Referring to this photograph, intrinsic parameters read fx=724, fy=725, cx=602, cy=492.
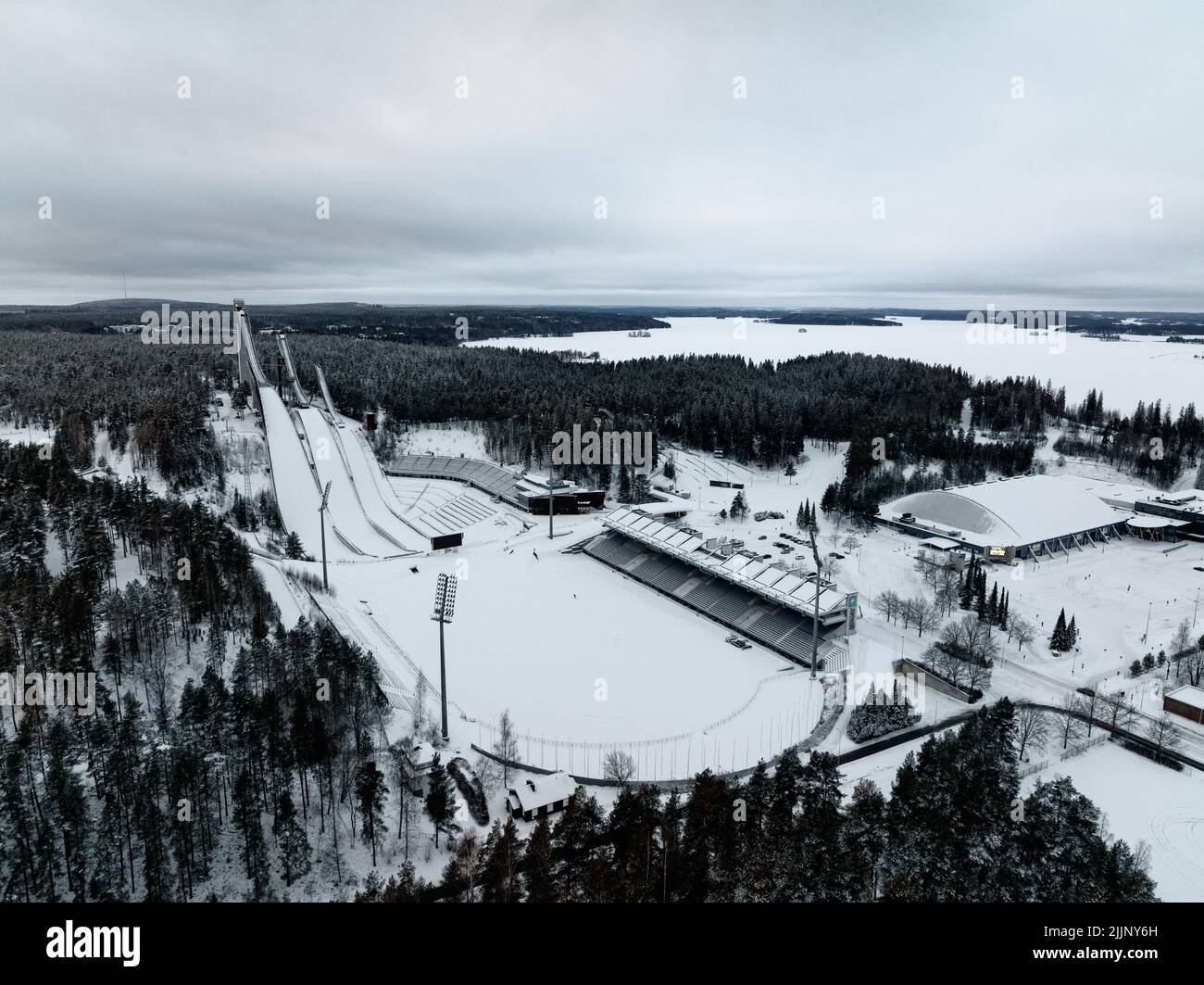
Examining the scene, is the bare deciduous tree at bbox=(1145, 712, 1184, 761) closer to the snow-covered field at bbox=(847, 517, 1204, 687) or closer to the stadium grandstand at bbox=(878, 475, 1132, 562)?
the snow-covered field at bbox=(847, 517, 1204, 687)

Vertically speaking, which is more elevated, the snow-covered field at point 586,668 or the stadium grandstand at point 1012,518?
the stadium grandstand at point 1012,518

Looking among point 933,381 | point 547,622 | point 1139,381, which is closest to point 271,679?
point 547,622

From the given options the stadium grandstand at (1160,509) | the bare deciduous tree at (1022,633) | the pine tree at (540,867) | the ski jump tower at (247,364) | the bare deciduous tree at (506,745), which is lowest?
the bare deciduous tree at (506,745)

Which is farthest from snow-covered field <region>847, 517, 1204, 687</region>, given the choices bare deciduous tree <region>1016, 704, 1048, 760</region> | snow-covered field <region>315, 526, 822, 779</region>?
snow-covered field <region>315, 526, 822, 779</region>

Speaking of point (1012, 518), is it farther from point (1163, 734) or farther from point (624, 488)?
point (624, 488)

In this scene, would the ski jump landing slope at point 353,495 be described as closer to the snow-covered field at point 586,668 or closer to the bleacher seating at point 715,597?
the snow-covered field at point 586,668

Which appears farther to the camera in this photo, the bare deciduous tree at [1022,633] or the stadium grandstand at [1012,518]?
the stadium grandstand at [1012,518]

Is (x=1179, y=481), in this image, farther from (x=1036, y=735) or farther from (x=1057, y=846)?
(x=1057, y=846)

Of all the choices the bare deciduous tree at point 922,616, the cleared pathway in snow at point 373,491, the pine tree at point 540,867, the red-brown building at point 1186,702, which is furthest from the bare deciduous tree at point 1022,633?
the cleared pathway in snow at point 373,491
